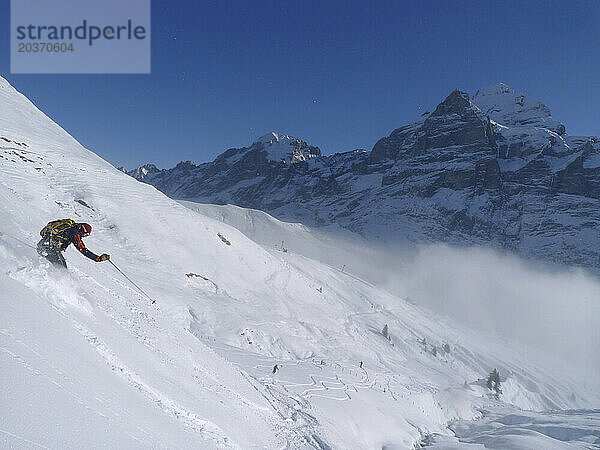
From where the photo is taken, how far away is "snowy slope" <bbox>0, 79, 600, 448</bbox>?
5.43 metres

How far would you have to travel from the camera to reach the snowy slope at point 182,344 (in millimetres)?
5426

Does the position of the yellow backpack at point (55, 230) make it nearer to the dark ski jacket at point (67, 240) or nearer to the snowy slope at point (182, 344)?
the dark ski jacket at point (67, 240)

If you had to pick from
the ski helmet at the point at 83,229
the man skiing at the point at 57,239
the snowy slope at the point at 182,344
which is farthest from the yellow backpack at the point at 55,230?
the snowy slope at the point at 182,344

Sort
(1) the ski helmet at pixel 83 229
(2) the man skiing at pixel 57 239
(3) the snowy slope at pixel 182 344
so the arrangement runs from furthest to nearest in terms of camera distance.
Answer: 1. (1) the ski helmet at pixel 83 229
2. (2) the man skiing at pixel 57 239
3. (3) the snowy slope at pixel 182 344

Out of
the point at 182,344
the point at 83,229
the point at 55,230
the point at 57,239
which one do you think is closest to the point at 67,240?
the point at 57,239

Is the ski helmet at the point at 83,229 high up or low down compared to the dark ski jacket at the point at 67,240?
up

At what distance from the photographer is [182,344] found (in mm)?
12594

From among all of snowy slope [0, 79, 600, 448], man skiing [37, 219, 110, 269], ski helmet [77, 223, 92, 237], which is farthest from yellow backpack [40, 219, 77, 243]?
snowy slope [0, 79, 600, 448]

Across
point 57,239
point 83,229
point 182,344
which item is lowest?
point 182,344

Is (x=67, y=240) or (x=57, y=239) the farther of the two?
(x=67, y=240)

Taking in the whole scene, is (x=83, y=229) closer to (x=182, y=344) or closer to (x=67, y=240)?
(x=67, y=240)

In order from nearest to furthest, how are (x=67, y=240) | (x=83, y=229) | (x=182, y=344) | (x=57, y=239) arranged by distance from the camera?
1. (x=57, y=239)
2. (x=67, y=240)
3. (x=83, y=229)
4. (x=182, y=344)

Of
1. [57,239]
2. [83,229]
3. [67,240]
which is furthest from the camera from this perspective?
[83,229]

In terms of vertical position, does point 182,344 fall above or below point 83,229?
below
